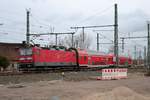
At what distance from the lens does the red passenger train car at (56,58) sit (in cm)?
4006

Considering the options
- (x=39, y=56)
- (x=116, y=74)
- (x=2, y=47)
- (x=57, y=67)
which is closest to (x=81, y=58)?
(x=57, y=67)

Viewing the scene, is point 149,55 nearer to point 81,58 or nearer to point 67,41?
point 81,58

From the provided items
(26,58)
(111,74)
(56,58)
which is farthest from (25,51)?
(111,74)

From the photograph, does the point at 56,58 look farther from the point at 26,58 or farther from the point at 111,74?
the point at 111,74

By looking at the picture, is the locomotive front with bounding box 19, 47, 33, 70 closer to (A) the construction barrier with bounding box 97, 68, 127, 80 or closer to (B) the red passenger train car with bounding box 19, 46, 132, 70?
(B) the red passenger train car with bounding box 19, 46, 132, 70

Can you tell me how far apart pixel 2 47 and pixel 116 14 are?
154 ft

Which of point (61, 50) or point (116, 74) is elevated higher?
point (61, 50)

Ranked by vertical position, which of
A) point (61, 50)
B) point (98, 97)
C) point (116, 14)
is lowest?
point (98, 97)

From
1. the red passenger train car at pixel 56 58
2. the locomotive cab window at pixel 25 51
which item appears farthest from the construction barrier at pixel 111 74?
the locomotive cab window at pixel 25 51

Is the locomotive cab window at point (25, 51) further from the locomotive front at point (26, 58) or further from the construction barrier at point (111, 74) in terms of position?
the construction barrier at point (111, 74)

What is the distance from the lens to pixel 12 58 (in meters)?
76.2

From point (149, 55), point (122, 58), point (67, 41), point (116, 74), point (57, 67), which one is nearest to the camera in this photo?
point (116, 74)

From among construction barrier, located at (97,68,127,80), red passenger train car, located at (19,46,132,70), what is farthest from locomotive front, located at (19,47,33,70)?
construction barrier, located at (97,68,127,80)

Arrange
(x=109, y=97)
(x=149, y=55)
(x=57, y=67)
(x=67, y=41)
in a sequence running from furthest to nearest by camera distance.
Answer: (x=67, y=41), (x=149, y=55), (x=57, y=67), (x=109, y=97)
